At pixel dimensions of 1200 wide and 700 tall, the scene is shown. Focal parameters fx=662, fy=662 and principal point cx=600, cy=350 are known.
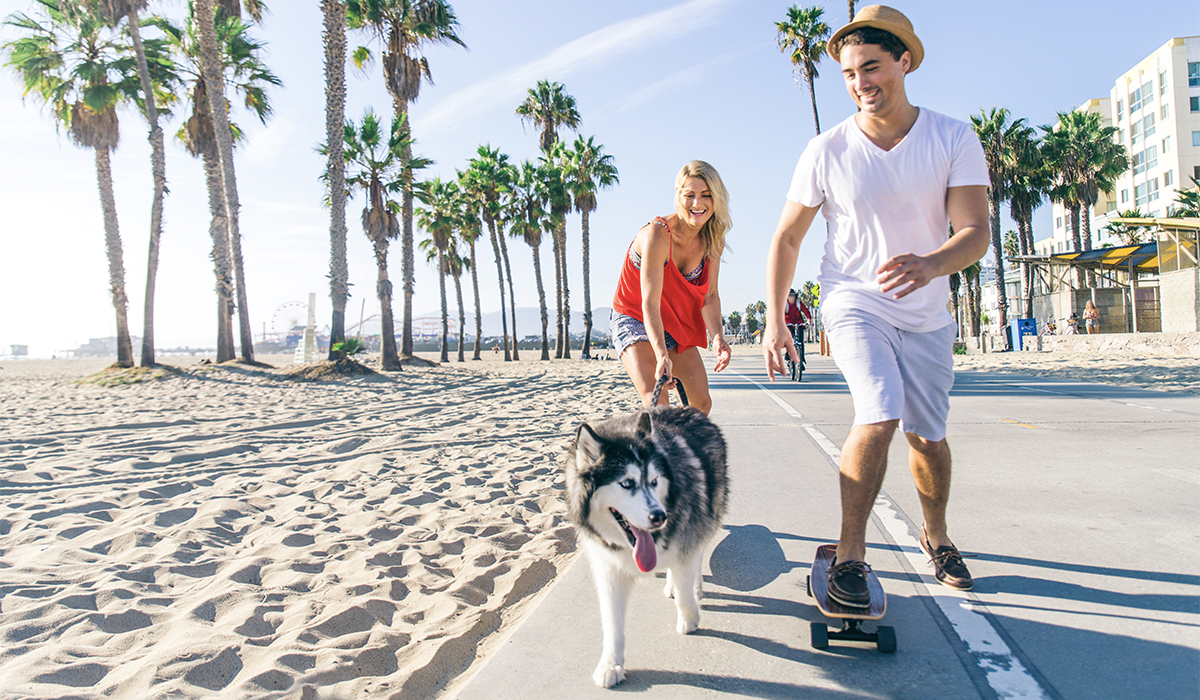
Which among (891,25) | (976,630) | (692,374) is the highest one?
(891,25)

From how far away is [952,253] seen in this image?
2.71m

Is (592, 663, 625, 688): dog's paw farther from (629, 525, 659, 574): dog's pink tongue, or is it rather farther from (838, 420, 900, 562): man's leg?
(838, 420, 900, 562): man's leg

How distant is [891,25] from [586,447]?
7.43 feet

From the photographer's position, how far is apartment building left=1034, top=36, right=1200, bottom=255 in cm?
5697

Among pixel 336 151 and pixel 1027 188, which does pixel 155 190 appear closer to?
pixel 336 151

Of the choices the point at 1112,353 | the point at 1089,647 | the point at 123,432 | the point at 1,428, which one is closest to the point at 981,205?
the point at 1089,647

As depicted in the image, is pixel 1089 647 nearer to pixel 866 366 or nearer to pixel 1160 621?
pixel 1160 621

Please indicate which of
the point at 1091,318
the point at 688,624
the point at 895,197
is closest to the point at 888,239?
the point at 895,197

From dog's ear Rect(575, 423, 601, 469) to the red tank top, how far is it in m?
1.65

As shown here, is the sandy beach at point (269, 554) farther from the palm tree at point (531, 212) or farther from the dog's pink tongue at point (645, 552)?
the palm tree at point (531, 212)

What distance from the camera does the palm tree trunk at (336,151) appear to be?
20359 millimetres

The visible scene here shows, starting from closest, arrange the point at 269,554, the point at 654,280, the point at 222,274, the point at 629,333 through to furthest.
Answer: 1. the point at 654,280
2. the point at 269,554
3. the point at 629,333
4. the point at 222,274

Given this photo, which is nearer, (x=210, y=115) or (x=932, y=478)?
(x=932, y=478)

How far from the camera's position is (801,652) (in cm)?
259
